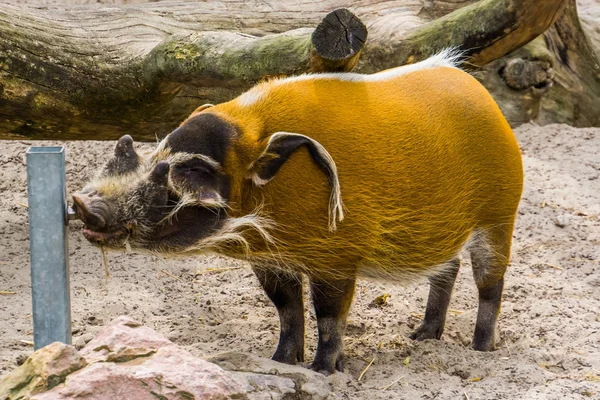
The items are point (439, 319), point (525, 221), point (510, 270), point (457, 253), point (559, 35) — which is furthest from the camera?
point (559, 35)

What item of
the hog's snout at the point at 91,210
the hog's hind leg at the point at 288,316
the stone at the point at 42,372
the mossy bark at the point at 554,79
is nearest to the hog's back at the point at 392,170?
the hog's hind leg at the point at 288,316

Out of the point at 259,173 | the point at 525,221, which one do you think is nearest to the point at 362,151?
the point at 259,173

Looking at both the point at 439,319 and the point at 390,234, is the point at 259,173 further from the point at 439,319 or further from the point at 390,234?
the point at 439,319

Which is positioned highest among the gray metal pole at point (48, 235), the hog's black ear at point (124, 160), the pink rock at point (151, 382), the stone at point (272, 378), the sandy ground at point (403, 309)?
the hog's black ear at point (124, 160)

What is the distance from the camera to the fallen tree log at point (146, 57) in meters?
4.43

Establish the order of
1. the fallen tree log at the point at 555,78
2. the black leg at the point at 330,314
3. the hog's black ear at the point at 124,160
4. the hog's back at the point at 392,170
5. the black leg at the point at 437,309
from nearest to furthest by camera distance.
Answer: the hog's black ear at the point at 124,160 < the hog's back at the point at 392,170 < the black leg at the point at 330,314 < the black leg at the point at 437,309 < the fallen tree log at the point at 555,78

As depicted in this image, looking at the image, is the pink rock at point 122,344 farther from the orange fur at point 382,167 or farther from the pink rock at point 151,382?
the orange fur at point 382,167

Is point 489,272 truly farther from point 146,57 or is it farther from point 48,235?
point 146,57

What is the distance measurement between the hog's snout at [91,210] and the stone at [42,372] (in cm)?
54

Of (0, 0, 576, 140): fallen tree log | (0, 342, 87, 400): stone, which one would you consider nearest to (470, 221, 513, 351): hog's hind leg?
(0, 0, 576, 140): fallen tree log

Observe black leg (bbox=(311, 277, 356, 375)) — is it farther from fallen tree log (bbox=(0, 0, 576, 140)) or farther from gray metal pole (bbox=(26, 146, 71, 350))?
fallen tree log (bbox=(0, 0, 576, 140))

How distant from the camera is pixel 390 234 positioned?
353 cm

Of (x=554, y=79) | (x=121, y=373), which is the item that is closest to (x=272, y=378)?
(x=121, y=373)

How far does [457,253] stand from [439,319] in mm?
502
